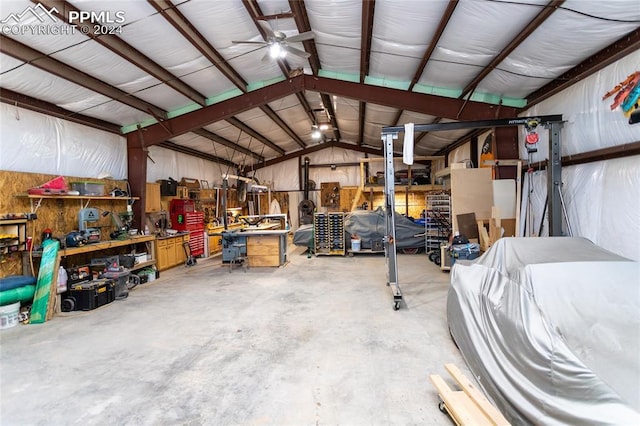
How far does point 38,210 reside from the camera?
15.5 feet

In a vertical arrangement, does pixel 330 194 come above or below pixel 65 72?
below

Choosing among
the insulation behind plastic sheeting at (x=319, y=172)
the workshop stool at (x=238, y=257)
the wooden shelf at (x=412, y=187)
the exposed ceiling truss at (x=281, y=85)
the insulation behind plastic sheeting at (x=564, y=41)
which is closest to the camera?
the insulation behind plastic sheeting at (x=564, y=41)

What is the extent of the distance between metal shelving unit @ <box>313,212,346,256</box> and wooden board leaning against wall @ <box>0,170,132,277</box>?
5017 mm

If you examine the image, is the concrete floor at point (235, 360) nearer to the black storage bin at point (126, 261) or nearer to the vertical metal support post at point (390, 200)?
the vertical metal support post at point (390, 200)

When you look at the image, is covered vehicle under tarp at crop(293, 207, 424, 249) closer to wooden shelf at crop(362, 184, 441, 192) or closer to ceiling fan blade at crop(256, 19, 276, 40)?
wooden shelf at crop(362, 184, 441, 192)

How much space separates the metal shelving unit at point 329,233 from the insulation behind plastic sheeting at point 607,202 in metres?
4.99

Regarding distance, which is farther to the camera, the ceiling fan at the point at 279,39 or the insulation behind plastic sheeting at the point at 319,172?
the insulation behind plastic sheeting at the point at 319,172

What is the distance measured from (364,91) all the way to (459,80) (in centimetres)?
179

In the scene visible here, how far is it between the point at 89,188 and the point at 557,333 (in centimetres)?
682

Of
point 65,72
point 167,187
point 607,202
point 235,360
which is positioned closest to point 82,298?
point 235,360

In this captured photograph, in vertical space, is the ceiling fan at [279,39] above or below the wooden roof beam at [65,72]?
above

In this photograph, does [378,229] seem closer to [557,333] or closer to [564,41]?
[564,41]

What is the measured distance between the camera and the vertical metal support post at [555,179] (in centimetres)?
403

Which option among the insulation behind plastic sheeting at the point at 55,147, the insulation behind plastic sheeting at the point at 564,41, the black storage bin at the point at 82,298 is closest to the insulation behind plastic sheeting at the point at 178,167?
the insulation behind plastic sheeting at the point at 55,147
